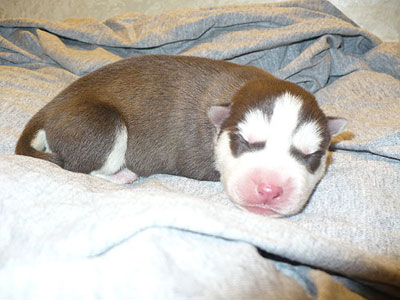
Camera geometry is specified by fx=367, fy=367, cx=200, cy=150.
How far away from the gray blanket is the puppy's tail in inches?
7.3

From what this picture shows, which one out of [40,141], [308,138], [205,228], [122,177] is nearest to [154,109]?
[122,177]

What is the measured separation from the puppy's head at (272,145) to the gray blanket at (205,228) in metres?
0.16

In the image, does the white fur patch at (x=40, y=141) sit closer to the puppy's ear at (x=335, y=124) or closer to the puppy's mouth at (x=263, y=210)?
the puppy's mouth at (x=263, y=210)

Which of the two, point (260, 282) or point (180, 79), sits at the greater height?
point (180, 79)

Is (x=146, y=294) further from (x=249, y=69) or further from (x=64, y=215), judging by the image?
(x=249, y=69)

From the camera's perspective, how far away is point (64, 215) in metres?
1.34

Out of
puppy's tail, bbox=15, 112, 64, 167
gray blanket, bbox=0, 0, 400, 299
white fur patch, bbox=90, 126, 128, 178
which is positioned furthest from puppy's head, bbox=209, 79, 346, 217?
puppy's tail, bbox=15, 112, 64, 167

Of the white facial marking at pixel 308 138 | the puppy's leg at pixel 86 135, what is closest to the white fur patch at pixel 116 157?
the puppy's leg at pixel 86 135

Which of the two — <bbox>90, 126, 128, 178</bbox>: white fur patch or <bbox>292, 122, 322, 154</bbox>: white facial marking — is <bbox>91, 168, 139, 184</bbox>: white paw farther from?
<bbox>292, 122, 322, 154</bbox>: white facial marking

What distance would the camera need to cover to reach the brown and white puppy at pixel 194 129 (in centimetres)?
177

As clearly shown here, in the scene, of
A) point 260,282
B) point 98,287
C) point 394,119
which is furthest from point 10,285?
point 394,119

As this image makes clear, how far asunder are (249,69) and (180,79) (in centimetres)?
48

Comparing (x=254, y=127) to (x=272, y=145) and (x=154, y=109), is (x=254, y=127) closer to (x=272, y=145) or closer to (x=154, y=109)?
(x=272, y=145)

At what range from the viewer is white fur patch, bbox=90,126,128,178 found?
89.8 inches
